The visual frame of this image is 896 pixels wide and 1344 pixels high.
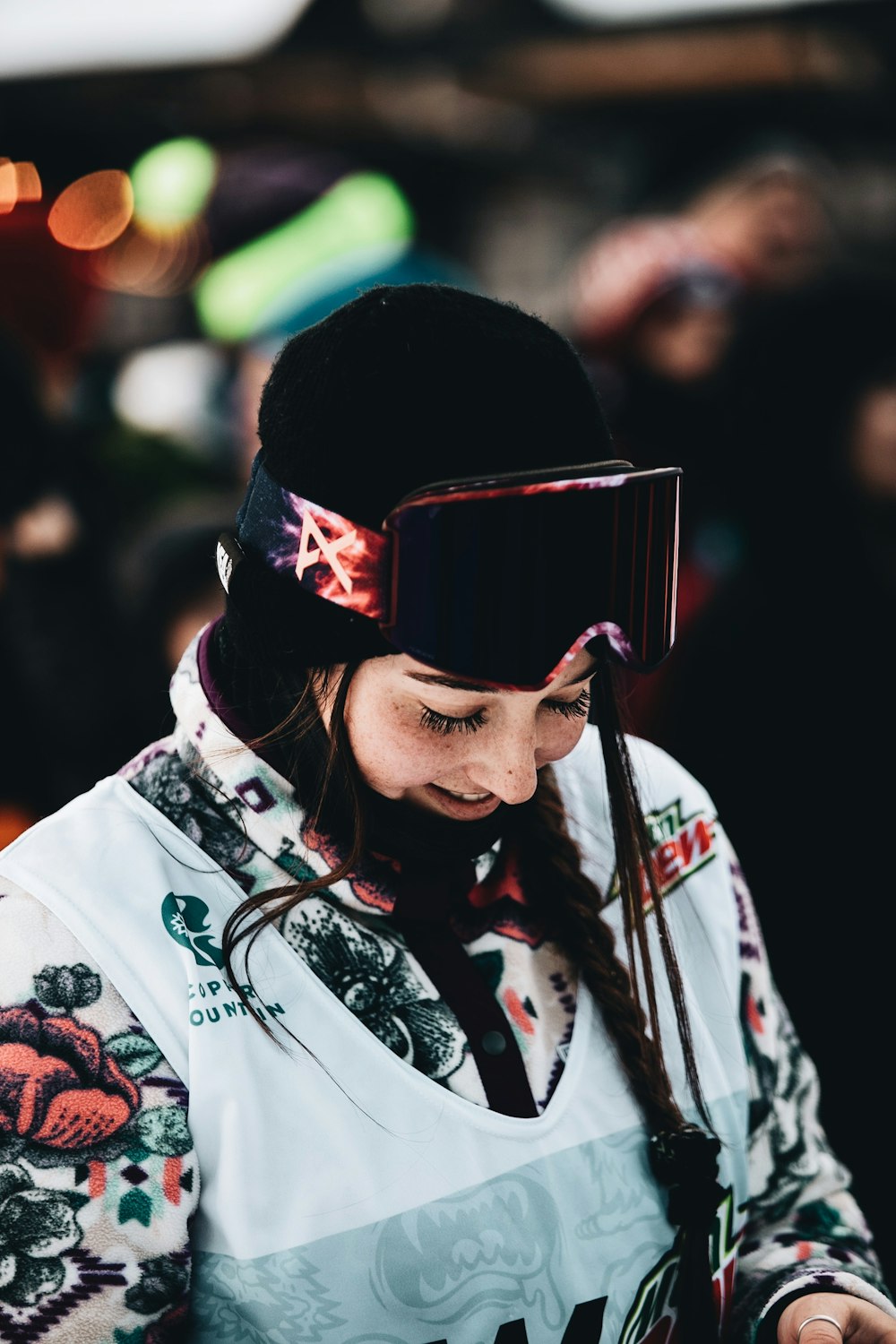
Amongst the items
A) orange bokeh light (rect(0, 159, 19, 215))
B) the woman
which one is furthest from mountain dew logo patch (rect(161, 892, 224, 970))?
orange bokeh light (rect(0, 159, 19, 215))

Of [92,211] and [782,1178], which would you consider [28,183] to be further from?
[782,1178]

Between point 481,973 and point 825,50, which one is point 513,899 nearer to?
point 481,973

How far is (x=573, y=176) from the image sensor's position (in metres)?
7.11

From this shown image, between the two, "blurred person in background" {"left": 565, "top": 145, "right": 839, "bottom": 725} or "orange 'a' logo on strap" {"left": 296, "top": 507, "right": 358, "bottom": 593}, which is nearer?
"orange 'a' logo on strap" {"left": 296, "top": 507, "right": 358, "bottom": 593}

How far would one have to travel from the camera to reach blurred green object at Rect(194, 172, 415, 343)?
4.14 meters

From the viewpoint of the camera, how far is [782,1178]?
161 cm

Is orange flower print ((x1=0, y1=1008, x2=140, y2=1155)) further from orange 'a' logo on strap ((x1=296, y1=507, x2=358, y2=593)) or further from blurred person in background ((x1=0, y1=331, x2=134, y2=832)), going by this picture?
blurred person in background ((x1=0, y1=331, x2=134, y2=832))

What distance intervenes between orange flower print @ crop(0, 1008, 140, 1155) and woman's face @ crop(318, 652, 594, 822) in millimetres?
373

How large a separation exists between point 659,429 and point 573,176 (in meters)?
4.42

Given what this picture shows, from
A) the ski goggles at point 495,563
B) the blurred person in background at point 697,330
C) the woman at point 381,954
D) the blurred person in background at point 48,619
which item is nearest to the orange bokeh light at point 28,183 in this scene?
the blurred person in background at point 48,619

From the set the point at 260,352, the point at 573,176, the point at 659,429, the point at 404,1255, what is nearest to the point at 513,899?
the point at 404,1255

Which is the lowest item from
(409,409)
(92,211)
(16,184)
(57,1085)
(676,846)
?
(676,846)

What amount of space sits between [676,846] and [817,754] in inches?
35.3

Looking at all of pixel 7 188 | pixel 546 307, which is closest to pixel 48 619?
pixel 7 188
